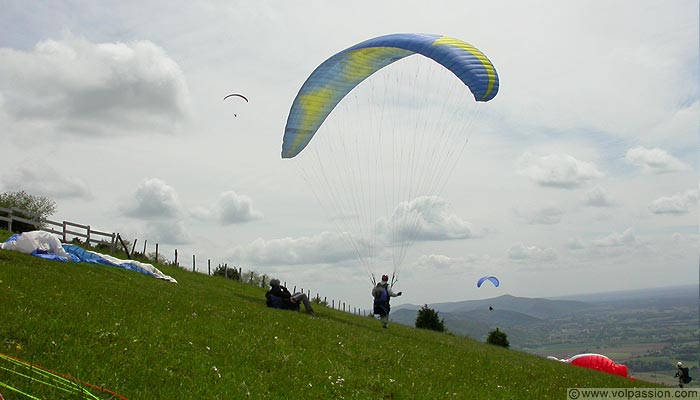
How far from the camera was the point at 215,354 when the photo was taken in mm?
11273

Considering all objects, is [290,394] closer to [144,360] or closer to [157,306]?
[144,360]

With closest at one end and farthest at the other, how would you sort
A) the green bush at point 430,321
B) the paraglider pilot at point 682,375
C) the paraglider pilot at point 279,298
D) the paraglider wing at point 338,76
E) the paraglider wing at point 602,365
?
the paraglider wing at point 338,76
the paraglider pilot at point 279,298
the paraglider pilot at point 682,375
the paraglider wing at point 602,365
the green bush at point 430,321

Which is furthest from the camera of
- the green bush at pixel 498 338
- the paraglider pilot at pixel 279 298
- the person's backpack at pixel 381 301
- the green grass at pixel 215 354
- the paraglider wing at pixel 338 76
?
the green bush at pixel 498 338

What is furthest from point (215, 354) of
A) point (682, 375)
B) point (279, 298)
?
point (682, 375)

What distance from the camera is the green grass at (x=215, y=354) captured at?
30.0ft

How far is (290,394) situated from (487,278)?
32406mm

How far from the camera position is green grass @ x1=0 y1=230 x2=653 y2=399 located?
9141mm

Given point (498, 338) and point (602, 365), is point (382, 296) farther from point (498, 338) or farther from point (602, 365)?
point (498, 338)

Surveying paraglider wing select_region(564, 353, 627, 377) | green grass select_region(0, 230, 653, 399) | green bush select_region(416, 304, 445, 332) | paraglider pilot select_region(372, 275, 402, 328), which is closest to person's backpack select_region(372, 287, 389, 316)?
paraglider pilot select_region(372, 275, 402, 328)

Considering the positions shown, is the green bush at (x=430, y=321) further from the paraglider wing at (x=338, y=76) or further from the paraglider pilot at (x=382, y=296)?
the paraglider wing at (x=338, y=76)

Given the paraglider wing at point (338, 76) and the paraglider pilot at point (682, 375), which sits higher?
the paraglider wing at point (338, 76)

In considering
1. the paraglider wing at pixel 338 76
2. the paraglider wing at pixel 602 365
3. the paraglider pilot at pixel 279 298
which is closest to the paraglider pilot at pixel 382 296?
the paraglider pilot at pixel 279 298

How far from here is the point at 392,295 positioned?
2161 cm

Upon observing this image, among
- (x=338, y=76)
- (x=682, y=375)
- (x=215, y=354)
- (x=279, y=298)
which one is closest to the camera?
(x=215, y=354)
